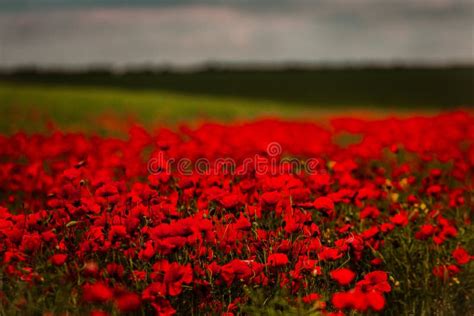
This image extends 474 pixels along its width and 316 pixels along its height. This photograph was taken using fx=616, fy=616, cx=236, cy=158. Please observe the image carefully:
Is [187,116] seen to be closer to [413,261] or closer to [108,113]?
[108,113]

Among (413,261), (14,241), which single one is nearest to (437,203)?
(413,261)

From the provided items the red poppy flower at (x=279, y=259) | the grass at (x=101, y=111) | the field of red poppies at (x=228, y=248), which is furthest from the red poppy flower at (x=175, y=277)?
the grass at (x=101, y=111)

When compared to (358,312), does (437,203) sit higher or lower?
higher

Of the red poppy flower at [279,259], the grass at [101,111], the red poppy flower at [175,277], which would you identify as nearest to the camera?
the red poppy flower at [175,277]

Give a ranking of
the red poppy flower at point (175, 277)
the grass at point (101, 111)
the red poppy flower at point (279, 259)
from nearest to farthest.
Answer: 1. the red poppy flower at point (175, 277)
2. the red poppy flower at point (279, 259)
3. the grass at point (101, 111)

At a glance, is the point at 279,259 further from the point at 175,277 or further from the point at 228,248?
the point at 175,277

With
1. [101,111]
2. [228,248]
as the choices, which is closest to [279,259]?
[228,248]

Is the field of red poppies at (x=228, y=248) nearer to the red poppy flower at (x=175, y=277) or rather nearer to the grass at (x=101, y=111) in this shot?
the red poppy flower at (x=175, y=277)

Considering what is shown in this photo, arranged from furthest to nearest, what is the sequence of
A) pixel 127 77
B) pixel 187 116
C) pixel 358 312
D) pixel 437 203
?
1. pixel 127 77
2. pixel 187 116
3. pixel 437 203
4. pixel 358 312

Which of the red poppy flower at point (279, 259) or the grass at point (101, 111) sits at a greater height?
the grass at point (101, 111)

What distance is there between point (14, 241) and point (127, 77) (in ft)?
87.7

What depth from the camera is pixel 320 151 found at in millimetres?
5715

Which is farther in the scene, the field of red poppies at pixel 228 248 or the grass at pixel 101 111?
the grass at pixel 101 111

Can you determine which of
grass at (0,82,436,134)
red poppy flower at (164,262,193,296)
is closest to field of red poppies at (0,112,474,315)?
red poppy flower at (164,262,193,296)
